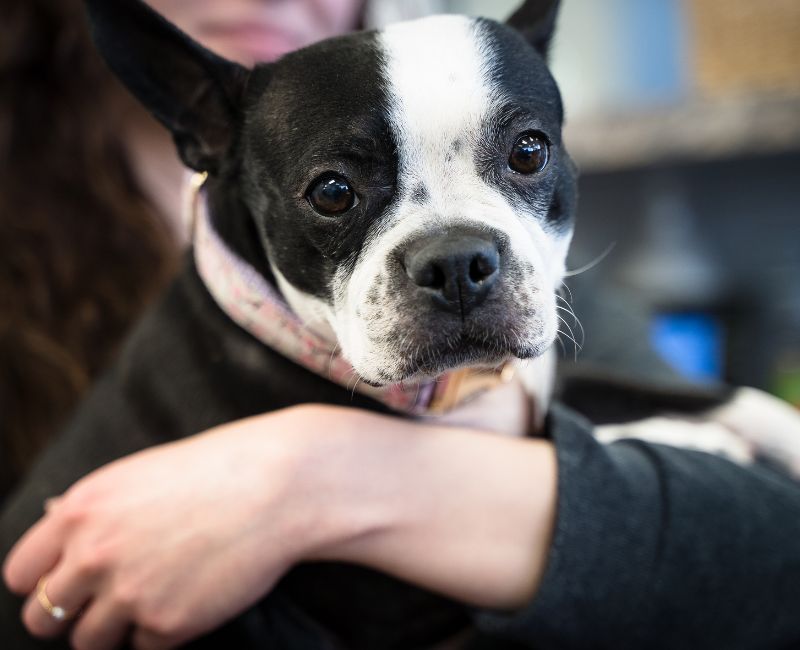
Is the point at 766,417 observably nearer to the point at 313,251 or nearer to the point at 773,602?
the point at 773,602

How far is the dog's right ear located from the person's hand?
1.08 feet

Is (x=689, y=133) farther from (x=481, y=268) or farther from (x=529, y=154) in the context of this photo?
(x=481, y=268)

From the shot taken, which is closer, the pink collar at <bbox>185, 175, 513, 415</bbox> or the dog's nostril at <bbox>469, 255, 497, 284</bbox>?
the dog's nostril at <bbox>469, 255, 497, 284</bbox>

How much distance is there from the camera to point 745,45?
6.11 ft

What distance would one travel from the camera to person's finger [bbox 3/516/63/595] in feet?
2.57

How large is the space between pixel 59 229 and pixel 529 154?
80 cm

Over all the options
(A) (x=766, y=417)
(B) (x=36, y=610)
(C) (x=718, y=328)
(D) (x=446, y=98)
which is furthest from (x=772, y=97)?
(B) (x=36, y=610)

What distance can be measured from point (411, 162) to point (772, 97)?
4.82 ft

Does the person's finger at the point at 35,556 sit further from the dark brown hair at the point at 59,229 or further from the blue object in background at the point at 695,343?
the blue object in background at the point at 695,343

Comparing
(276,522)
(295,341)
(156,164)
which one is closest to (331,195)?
(295,341)

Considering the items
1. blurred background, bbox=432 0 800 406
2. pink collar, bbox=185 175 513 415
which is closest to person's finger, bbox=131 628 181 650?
pink collar, bbox=185 175 513 415

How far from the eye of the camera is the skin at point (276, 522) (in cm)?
73

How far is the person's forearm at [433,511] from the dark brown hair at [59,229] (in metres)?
0.58

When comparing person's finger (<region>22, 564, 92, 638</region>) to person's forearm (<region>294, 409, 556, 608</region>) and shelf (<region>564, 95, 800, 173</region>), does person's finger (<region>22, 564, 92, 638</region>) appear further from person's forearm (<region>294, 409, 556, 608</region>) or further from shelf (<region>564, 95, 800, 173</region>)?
shelf (<region>564, 95, 800, 173</region>)
